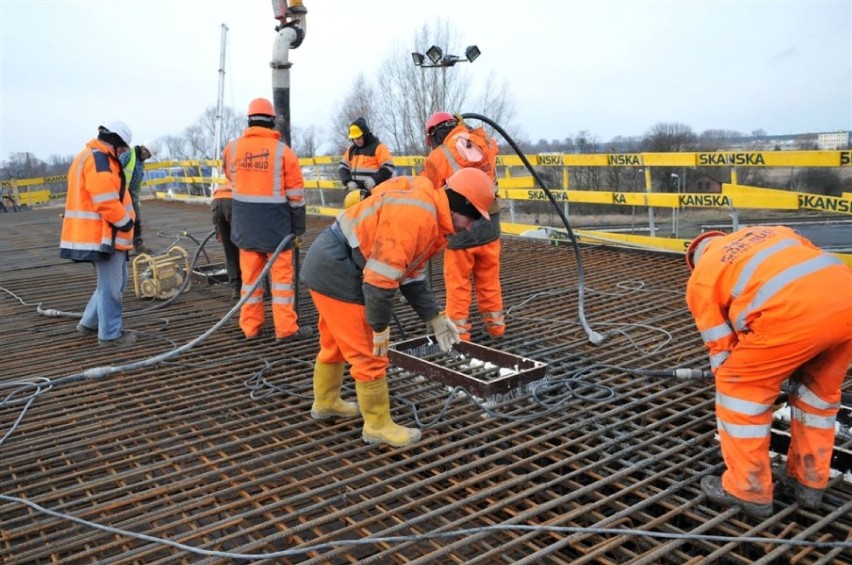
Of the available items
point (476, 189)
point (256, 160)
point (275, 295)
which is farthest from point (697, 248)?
point (256, 160)

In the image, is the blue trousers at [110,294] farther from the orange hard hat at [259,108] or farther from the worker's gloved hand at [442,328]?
the worker's gloved hand at [442,328]

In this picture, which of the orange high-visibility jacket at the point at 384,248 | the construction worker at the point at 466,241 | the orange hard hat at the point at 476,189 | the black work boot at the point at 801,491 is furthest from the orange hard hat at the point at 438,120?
the black work boot at the point at 801,491

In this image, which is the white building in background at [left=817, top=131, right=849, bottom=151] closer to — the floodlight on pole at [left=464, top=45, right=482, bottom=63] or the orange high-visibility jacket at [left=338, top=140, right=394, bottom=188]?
the floodlight on pole at [left=464, top=45, right=482, bottom=63]

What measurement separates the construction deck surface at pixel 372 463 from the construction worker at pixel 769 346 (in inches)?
7.3

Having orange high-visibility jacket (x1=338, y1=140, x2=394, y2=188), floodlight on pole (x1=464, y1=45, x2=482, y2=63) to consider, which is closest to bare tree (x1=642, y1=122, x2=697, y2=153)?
floodlight on pole (x1=464, y1=45, x2=482, y2=63)

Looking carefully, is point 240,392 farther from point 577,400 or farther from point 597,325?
point 597,325

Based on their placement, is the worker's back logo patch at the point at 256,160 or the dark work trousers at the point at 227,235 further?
the dark work trousers at the point at 227,235

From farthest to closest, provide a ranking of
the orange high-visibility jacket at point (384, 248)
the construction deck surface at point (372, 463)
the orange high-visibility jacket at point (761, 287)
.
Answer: the orange high-visibility jacket at point (384, 248)
the construction deck surface at point (372, 463)
the orange high-visibility jacket at point (761, 287)

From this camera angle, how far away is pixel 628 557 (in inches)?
99.4

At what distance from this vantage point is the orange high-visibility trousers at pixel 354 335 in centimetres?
334

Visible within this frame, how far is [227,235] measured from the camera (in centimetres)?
625

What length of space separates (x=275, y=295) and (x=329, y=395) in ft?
5.11

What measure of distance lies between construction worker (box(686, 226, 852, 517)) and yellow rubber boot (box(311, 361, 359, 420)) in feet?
6.24

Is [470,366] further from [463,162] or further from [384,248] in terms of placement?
[384,248]
